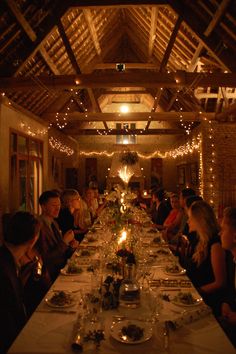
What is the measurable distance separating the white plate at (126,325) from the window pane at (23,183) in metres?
6.74

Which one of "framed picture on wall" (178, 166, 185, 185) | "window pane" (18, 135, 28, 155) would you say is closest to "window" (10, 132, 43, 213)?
"window pane" (18, 135, 28, 155)

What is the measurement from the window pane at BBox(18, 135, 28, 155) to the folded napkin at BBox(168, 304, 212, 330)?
274 inches

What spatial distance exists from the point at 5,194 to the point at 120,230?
413 centimetres

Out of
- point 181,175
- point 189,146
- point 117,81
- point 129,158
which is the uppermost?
point 117,81

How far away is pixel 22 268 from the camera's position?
2.75 metres

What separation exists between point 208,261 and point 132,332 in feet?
4.92

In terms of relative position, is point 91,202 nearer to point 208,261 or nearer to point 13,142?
point 13,142

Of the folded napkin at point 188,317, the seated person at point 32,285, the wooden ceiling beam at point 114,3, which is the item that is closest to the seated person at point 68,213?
the seated person at point 32,285

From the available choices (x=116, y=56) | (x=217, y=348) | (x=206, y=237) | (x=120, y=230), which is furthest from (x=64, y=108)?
(x=217, y=348)

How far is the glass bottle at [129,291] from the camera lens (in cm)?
228

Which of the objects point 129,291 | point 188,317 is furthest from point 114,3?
point 188,317

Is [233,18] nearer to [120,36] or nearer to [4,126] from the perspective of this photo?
[4,126]

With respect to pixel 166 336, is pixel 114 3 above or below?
above

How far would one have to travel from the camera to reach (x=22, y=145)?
865cm
